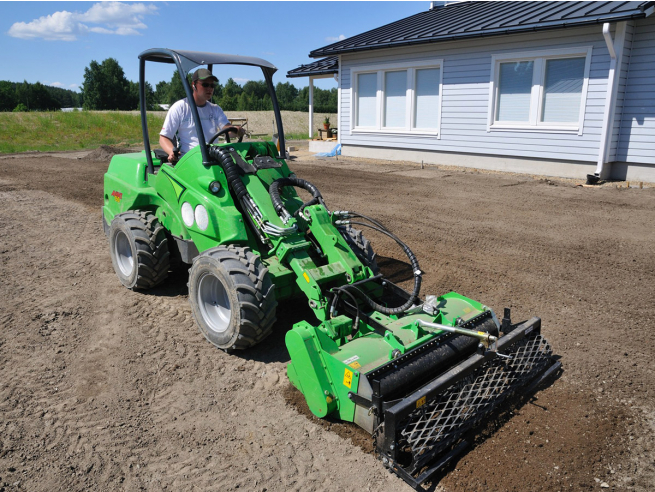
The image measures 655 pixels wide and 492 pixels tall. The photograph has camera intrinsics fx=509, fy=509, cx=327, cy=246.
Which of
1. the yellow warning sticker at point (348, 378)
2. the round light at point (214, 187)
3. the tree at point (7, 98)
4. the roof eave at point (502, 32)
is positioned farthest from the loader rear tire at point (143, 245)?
the tree at point (7, 98)

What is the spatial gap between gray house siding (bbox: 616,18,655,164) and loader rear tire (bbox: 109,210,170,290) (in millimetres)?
10735

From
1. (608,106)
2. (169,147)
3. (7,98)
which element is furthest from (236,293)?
(7,98)

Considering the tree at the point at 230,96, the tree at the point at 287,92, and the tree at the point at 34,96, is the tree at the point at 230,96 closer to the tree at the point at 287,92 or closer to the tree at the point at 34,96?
the tree at the point at 287,92

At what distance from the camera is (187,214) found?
4605 mm

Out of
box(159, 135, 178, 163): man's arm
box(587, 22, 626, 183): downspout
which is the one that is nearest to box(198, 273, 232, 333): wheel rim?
box(159, 135, 178, 163): man's arm

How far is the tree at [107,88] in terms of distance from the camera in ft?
238

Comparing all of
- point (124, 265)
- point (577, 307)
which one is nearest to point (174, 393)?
point (124, 265)

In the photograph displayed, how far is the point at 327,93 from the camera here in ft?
293

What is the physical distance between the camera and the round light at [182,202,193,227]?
4.56 metres

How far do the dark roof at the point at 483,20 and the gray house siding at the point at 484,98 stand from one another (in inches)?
14.7

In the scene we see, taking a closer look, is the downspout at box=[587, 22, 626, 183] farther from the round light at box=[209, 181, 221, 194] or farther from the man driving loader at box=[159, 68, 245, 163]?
the round light at box=[209, 181, 221, 194]

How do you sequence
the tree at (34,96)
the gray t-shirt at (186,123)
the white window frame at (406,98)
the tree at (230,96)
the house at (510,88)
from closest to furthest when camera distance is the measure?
the gray t-shirt at (186,123), the house at (510,88), the white window frame at (406,98), the tree at (230,96), the tree at (34,96)

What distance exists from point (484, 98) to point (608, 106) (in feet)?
10.6

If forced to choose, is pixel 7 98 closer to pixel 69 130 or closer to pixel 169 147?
pixel 69 130
